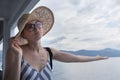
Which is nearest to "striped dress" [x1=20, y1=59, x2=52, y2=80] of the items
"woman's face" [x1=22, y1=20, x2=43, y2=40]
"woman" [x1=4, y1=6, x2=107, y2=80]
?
"woman" [x1=4, y1=6, x2=107, y2=80]

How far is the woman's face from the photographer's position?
1.07 metres

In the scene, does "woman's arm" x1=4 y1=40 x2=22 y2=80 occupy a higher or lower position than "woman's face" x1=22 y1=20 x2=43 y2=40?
lower

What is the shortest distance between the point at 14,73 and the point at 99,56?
517mm

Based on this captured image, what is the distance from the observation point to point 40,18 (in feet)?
3.98

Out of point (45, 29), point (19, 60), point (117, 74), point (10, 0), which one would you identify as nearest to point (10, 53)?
point (19, 60)

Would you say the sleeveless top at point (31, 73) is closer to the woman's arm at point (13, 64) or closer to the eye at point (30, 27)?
the woman's arm at point (13, 64)

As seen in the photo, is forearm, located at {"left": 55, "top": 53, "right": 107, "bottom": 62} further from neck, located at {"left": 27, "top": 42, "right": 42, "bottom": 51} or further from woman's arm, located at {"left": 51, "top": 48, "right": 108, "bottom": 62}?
neck, located at {"left": 27, "top": 42, "right": 42, "bottom": 51}

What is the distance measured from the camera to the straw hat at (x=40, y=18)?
1124 mm

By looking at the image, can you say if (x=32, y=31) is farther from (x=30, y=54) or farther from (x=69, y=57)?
(x=69, y=57)

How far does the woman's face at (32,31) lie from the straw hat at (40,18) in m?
0.02

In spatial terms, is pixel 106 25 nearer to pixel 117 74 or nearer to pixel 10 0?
pixel 117 74

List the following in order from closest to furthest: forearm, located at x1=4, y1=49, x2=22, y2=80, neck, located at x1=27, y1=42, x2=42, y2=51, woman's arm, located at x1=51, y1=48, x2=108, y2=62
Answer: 1. forearm, located at x1=4, y1=49, x2=22, y2=80
2. neck, located at x1=27, y1=42, x2=42, y2=51
3. woman's arm, located at x1=51, y1=48, x2=108, y2=62

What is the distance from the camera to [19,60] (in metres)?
0.98

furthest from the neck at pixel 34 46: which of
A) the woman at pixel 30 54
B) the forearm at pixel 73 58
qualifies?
the forearm at pixel 73 58
